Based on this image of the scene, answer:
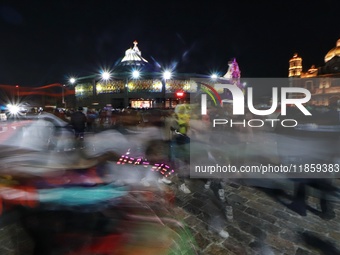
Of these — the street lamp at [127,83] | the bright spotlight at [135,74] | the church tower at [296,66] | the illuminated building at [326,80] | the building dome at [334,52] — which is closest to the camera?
the street lamp at [127,83]

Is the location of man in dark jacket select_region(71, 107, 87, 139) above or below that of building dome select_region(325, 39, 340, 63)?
below

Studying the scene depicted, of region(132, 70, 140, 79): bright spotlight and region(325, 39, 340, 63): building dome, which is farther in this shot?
region(325, 39, 340, 63): building dome

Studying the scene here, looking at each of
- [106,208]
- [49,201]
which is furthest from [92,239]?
[49,201]

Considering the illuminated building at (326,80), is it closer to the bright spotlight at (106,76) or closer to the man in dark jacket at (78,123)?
the bright spotlight at (106,76)

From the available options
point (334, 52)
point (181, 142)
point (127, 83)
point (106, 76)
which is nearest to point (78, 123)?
point (181, 142)

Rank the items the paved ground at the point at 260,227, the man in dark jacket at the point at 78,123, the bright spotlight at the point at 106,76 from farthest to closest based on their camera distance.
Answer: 1. the bright spotlight at the point at 106,76
2. the man in dark jacket at the point at 78,123
3. the paved ground at the point at 260,227

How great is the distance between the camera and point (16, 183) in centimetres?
315

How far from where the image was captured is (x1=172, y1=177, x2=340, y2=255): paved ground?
9.93ft

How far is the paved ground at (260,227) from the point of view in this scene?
9.93ft

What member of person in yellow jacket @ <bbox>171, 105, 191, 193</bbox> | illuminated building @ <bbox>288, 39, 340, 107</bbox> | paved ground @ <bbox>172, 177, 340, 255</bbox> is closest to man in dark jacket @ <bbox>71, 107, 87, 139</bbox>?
person in yellow jacket @ <bbox>171, 105, 191, 193</bbox>

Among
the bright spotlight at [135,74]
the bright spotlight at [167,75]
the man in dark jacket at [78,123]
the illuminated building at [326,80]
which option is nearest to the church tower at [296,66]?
the illuminated building at [326,80]

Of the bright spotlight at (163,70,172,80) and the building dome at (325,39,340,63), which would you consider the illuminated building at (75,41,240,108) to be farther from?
the building dome at (325,39,340,63)

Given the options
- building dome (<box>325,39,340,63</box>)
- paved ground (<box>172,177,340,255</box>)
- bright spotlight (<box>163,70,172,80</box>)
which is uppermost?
building dome (<box>325,39,340,63</box>)

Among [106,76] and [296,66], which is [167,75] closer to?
[106,76]
